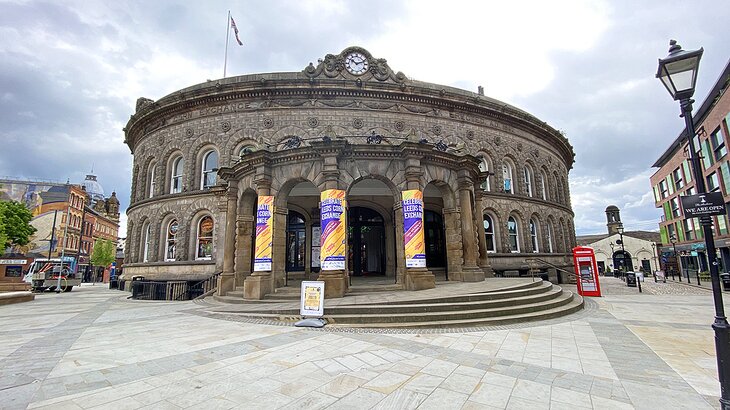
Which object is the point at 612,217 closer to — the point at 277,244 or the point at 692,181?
the point at 692,181

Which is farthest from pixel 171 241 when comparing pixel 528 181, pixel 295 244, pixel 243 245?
pixel 528 181

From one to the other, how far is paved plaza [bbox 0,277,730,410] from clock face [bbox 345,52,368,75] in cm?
1633

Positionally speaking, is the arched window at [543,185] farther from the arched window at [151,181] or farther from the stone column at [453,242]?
the arched window at [151,181]

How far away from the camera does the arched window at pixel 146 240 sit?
20.4 metres

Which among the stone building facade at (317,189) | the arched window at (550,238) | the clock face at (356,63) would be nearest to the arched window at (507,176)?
the stone building facade at (317,189)

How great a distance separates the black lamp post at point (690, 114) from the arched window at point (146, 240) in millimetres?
24036

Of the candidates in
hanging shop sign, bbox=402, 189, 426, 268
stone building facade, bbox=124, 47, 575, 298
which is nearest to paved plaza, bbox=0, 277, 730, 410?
hanging shop sign, bbox=402, 189, 426, 268

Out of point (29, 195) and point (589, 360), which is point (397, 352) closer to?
point (589, 360)

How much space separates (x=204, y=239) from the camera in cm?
1905

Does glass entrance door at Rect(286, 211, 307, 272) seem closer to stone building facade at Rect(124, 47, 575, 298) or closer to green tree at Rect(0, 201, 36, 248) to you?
stone building facade at Rect(124, 47, 575, 298)

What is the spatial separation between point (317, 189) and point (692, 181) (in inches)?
1480

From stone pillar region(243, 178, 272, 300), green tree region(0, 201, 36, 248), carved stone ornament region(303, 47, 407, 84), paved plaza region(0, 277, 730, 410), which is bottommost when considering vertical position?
paved plaza region(0, 277, 730, 410)

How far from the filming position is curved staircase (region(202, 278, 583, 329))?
796 cm

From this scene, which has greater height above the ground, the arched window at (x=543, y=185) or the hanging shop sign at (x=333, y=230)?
the arched window at (x=543, y=185)
